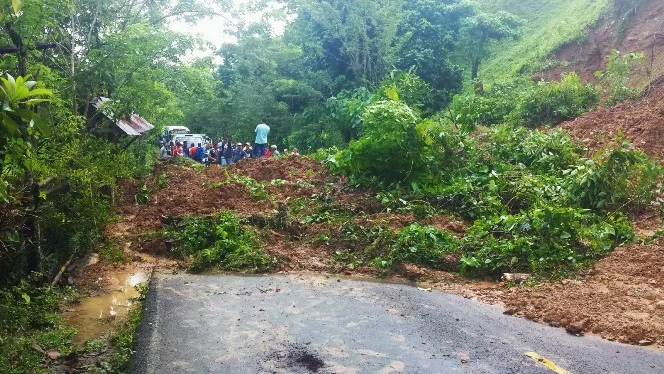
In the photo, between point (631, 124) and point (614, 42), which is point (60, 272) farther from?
point (614, 42)

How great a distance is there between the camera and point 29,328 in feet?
18.2

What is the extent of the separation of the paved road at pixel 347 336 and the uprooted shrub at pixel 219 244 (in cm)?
100

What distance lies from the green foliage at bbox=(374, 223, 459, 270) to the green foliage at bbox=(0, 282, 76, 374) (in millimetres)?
4102

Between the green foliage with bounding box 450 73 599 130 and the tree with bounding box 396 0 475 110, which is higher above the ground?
the tree with bounding box 396 0 475 110

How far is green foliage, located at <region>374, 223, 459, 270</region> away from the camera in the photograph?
7.95m

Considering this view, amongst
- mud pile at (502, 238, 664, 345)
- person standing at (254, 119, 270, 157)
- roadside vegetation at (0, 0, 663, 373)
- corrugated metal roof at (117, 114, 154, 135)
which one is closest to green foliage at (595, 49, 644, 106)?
roadside vegetation at (0, 0, 663, 373)

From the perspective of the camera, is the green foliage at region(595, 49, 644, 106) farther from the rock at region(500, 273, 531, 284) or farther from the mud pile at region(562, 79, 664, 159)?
the rock at region(500, 273, 531, 284)

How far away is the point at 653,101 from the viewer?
13.6 meters

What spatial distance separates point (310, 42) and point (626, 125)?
13195 millimetres

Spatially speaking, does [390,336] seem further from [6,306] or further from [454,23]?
[454,23]

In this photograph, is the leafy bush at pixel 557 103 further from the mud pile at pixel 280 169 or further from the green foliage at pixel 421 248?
the green foliage at pixel 421 248

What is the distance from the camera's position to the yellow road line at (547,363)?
179 inches

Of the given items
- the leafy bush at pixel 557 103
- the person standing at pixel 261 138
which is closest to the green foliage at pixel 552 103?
the leafy bush at pixel 557 103

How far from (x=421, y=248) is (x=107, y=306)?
4.17 m
